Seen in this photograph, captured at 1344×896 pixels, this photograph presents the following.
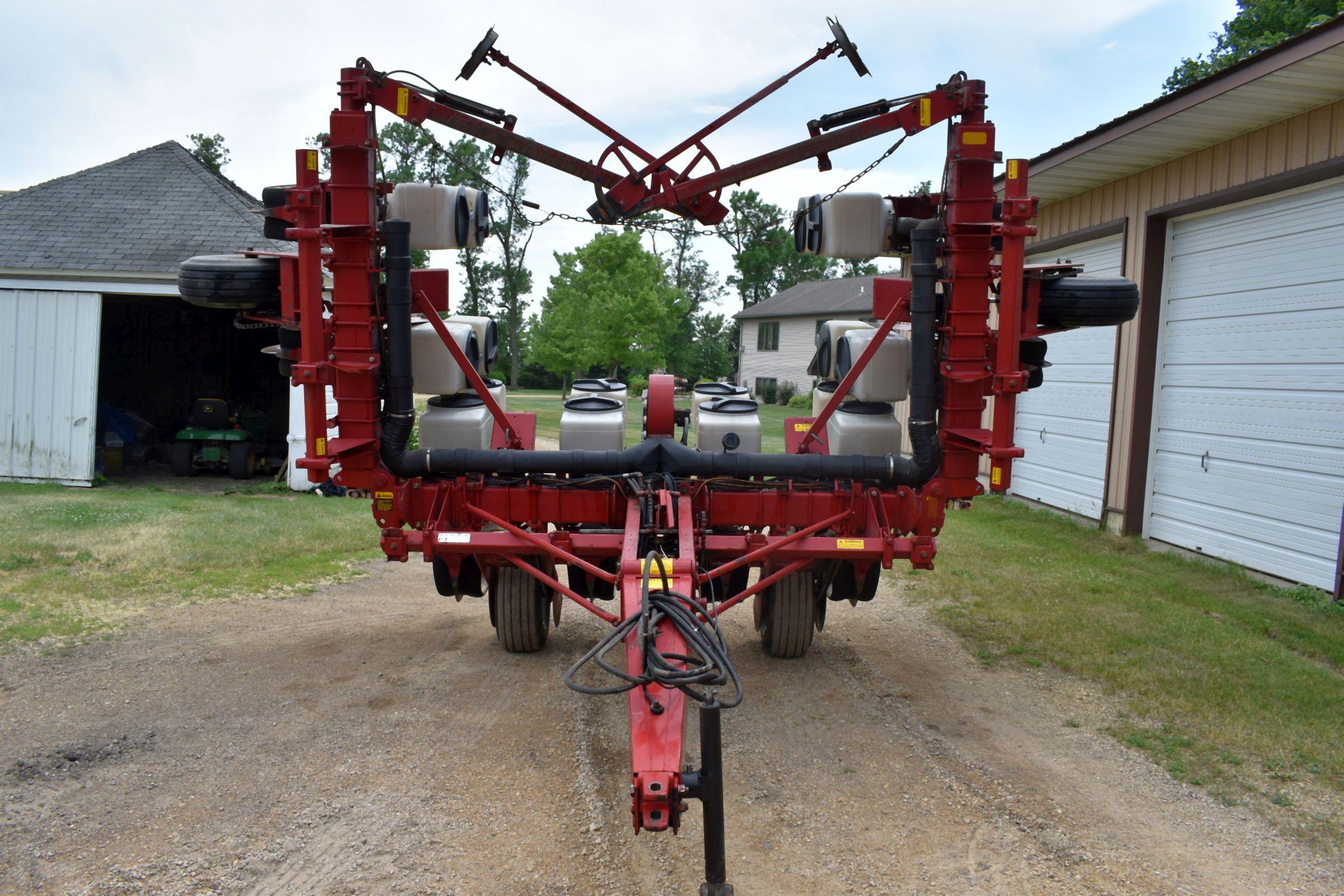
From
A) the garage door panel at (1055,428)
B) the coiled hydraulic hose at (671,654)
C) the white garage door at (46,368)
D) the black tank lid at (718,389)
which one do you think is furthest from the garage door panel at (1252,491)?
the white garage door at (46,368)

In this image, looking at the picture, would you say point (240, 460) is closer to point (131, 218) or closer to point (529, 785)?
point (131, 218)

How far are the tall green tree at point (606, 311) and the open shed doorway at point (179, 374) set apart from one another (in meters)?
10.4

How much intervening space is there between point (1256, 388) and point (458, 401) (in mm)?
7364

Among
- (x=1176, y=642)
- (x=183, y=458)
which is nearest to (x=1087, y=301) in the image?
(x=1176, y=642)

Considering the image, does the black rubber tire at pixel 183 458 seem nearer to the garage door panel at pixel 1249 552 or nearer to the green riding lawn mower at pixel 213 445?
the green riding lawn mower at pixel 213 445

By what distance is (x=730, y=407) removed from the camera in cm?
625

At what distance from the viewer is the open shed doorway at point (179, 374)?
57.0 ft

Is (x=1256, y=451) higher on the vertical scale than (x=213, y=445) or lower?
higher

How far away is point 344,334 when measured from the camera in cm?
526

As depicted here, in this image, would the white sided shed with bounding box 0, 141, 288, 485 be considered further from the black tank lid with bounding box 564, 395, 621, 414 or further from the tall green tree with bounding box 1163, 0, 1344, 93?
the tall green tree with bounding box 1163, 0, 1344, 93

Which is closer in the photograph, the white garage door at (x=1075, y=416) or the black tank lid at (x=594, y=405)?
the black tank lid at (x=594, y=405)

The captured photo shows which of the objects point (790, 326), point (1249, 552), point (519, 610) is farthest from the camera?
point (790, 326)

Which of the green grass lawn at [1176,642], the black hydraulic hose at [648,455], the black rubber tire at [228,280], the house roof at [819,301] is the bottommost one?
the green grass lawn at [1176,642]

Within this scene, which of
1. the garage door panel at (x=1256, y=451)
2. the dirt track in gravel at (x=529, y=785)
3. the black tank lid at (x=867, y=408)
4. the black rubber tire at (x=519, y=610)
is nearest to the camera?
the dirt track in gravel at (x=529, y=785)
